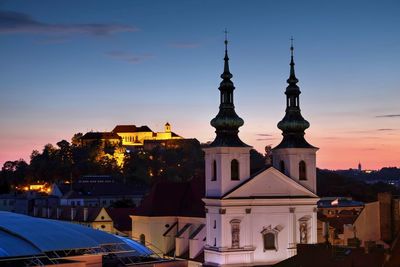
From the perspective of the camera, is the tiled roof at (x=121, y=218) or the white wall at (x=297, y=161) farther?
the tiled roof at (x=121, y=218)

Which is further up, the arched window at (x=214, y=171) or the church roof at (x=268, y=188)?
the arched window at (x=214, y=171)

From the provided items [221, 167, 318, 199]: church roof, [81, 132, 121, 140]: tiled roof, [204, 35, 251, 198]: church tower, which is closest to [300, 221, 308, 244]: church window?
[221, 167, 318, 199]: church roof

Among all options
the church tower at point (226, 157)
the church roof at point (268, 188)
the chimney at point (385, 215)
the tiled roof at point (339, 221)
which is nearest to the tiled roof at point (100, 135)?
the tiled roof at point (339, 221)

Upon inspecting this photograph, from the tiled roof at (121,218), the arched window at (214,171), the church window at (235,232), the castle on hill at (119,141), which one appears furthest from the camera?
the castle on hill at (119,141)

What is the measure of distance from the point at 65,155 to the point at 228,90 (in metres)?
123

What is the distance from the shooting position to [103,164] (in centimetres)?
17550

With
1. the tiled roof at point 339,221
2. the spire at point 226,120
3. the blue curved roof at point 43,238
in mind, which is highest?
the spire at point 226,120

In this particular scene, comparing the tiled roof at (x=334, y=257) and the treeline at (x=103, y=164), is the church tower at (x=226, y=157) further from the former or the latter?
the treeline at (x=103, y=164)

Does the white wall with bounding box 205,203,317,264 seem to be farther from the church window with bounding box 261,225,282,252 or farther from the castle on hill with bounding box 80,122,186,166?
the castle on hill with bounding box 80,122,186,166

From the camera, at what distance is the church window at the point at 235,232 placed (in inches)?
2240

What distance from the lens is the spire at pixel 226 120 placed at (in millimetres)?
58031

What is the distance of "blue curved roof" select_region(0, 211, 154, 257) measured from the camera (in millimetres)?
42472

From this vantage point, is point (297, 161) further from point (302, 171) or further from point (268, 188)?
point (268, 188)

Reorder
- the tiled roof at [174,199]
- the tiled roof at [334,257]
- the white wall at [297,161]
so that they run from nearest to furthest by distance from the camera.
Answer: the tiled roof at [334,257] → the white wall at [297,161] → the tiled roof at [174,199]
